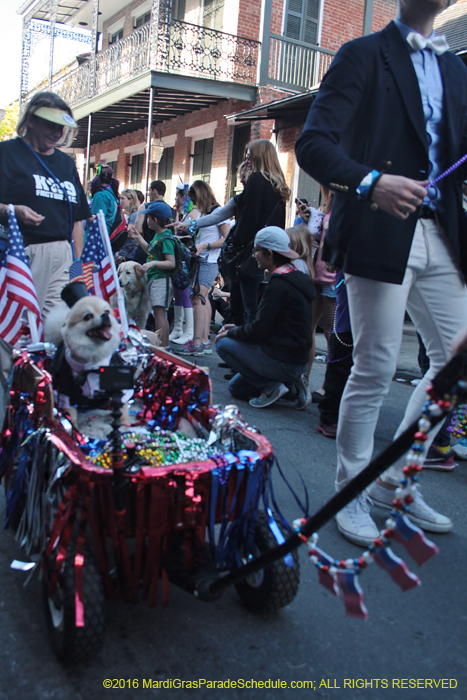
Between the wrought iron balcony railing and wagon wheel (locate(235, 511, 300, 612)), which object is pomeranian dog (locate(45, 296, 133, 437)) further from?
the wrought iron balcony railing

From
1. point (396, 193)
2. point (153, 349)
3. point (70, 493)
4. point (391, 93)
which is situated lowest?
point (70, 493)

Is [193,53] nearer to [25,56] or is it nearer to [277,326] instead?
[25,56]

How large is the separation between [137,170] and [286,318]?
17.8 metres

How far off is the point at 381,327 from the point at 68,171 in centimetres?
231

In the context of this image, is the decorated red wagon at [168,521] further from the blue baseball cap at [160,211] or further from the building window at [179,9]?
the building window at [179,9]

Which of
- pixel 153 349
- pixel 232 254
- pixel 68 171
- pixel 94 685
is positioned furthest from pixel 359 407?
pixel 232 254

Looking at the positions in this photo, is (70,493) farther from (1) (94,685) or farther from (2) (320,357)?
(2) (320,357)

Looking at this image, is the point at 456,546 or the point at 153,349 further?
the point at 153,349

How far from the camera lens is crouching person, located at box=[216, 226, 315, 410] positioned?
15.3ft

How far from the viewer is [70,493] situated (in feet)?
6.00

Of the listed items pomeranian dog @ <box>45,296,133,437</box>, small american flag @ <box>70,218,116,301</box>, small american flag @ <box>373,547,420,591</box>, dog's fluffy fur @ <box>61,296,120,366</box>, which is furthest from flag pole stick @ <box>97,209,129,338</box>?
small american flag @ <box>373,547,420,591</box>

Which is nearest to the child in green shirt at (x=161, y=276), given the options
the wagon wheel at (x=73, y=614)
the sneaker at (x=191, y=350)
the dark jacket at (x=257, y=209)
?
the sneaker at (x=191, y=350)

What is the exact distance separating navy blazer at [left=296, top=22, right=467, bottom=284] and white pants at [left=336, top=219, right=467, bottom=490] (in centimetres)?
9

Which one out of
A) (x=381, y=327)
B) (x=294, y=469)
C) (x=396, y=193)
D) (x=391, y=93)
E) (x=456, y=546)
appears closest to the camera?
(x=396, y=193)
